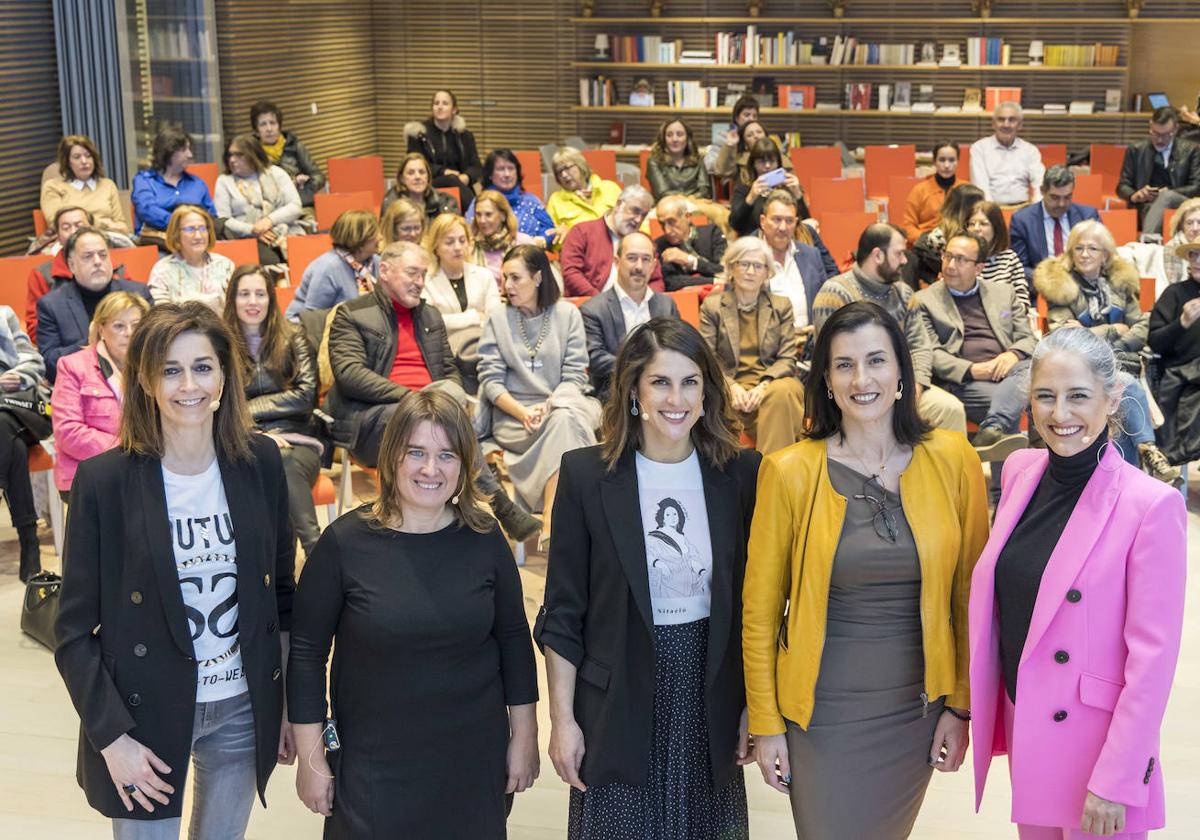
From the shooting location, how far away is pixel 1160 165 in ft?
38.8

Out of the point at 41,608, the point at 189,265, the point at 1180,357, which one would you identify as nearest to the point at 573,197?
the point at 189,265

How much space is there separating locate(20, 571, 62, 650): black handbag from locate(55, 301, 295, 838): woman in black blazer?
2.73m

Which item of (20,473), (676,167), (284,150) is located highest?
(284,150)

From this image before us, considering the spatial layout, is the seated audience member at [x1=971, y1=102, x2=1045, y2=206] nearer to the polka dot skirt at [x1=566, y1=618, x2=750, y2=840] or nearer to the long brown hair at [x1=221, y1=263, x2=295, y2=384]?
the long brown hair at [x1=221, y1=263, x2=295, y2=384]

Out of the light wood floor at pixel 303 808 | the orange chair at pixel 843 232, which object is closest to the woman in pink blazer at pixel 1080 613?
the light wood floor at pixel 303 808

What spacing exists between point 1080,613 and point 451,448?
4.34 feet

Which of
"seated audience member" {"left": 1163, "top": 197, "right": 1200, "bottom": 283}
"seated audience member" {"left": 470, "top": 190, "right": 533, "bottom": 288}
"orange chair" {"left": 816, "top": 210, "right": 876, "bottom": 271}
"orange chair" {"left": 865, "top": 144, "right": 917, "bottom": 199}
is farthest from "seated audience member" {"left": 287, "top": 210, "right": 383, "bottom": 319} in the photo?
"orange chair" {"left": 865, "top": 144, "right": 917, "bottom": 199}

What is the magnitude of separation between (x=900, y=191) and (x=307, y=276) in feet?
18.0

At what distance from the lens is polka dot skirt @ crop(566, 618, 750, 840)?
316cm

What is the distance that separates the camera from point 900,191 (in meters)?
11.4

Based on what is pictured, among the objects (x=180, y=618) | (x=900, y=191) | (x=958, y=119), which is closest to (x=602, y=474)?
(x=180, y=618)

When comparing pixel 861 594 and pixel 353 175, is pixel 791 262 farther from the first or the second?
pixel 353 175

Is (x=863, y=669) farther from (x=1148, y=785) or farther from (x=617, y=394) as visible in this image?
(x=617, y=394)

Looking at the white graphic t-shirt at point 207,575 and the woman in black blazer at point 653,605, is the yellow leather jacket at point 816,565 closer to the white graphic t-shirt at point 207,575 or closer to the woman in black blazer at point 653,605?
the woman in black blazer at point 653,605
